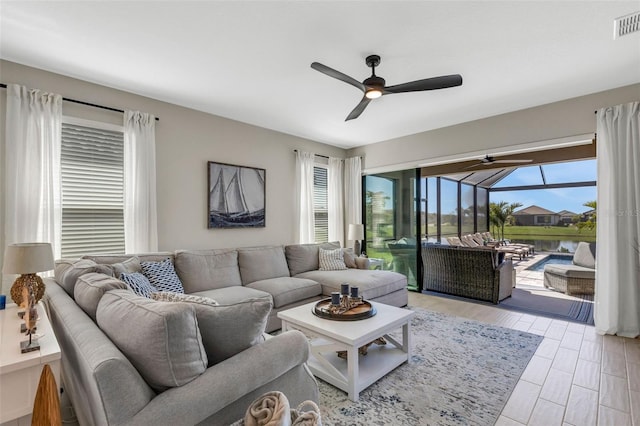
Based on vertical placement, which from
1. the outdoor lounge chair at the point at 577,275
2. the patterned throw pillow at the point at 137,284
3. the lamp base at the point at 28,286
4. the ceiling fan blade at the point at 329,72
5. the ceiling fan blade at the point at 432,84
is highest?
the ceiling fan blade at the point at 329,72

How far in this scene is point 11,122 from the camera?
2658 mm

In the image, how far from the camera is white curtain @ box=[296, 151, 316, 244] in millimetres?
5066

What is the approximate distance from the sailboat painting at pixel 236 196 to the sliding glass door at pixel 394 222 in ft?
7.06

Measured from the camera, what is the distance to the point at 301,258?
4.43 m

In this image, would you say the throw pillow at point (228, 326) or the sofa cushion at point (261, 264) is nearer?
the throw pillow at point (228, 326)

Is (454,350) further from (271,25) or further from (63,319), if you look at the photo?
(271,25)

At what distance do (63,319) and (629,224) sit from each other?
499cm

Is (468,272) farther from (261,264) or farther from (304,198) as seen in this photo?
(261,264)

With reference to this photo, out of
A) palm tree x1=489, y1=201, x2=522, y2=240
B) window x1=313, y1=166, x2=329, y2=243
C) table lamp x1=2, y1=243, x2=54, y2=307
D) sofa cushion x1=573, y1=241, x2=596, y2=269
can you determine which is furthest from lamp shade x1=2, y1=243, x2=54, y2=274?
palm tree x1=489, y1=201, x2=522, y2=240

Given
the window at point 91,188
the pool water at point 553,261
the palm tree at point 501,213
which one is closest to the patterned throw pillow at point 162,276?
the window at point 91,188

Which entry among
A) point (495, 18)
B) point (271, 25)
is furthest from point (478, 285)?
point (271, 25)

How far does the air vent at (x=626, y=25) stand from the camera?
2.15 m

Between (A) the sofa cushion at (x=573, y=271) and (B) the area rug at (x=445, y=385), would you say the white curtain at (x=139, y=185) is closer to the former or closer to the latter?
(B) the area rug at (x=445, y=385)

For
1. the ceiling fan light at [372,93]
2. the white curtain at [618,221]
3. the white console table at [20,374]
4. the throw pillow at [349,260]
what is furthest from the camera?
the throw pillow at [349,260]
